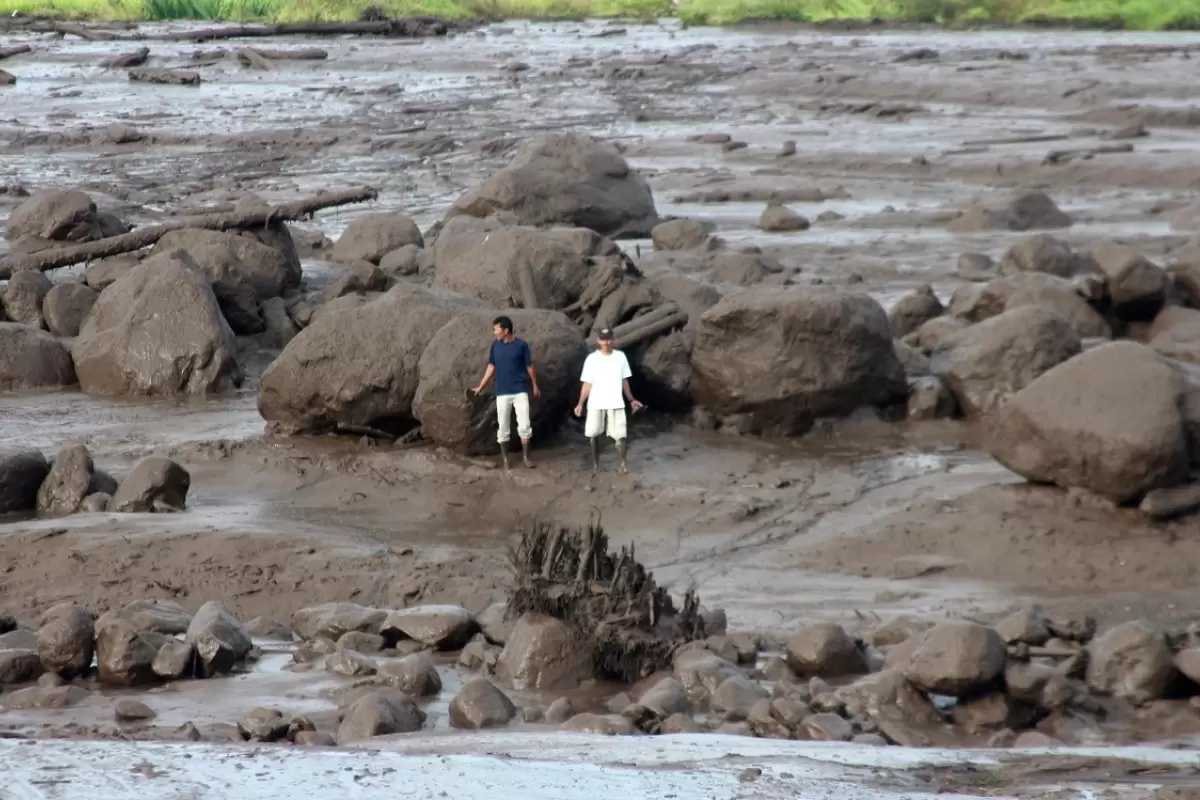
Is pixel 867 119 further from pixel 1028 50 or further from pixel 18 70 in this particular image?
pixel 18 70

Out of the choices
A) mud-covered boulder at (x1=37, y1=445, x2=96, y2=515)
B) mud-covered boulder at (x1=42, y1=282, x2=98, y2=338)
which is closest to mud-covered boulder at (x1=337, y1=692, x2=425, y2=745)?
mud-covered boulder at (x1=37, y1=445, x2=96, y2=515)

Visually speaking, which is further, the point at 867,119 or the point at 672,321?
the point at 867,119

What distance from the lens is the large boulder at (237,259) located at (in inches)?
668

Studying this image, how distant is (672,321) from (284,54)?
112ft

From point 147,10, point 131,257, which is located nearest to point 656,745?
point 131,257

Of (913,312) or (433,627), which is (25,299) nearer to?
(913,312)

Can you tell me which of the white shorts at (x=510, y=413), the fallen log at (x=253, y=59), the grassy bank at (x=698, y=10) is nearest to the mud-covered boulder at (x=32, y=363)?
the white shorts at (x=510, y=413)

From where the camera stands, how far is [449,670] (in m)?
9.05

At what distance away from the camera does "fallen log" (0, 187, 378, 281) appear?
18.1 metres

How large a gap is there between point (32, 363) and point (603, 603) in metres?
8.43

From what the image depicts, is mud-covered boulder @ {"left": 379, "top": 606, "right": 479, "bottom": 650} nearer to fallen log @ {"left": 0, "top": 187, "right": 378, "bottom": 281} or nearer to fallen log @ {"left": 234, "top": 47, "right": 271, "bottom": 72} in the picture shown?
fallen log @ {"left": 0, "top": 187, "right": 378, "bottom": 281}

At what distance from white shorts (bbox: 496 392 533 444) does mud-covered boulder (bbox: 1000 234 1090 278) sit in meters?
6.69

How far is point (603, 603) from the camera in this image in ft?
29.7

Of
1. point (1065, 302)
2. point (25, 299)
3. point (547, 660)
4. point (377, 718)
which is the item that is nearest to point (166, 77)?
point (25, 299)
